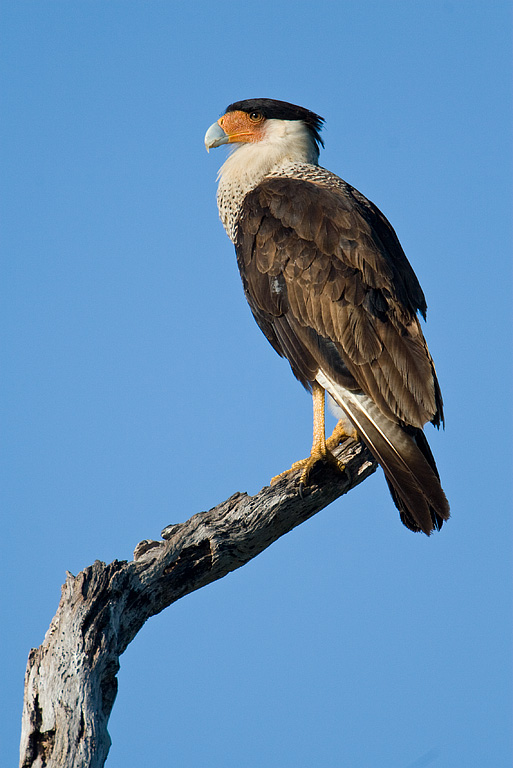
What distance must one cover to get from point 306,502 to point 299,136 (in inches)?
105

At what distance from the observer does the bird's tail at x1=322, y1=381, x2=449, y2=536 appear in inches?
157

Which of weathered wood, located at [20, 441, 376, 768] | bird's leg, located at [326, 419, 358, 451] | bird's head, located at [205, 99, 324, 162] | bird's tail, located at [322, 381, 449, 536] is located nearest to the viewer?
weathered wood, located at [20, 441, 376, 768]

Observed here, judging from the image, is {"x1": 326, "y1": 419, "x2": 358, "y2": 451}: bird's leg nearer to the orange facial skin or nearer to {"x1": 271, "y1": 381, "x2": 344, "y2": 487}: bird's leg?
{"x1": 271, "y1": 381, "x2": 344, "y2": 487}: bird's leg

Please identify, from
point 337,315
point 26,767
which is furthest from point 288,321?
point 26,767

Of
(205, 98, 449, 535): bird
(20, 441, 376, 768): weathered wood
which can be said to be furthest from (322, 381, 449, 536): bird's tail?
(20, 441, 376, 768): weathered wood

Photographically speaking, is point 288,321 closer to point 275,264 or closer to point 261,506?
point 275,264

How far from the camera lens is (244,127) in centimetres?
560

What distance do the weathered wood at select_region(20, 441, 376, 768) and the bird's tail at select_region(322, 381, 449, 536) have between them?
0.37 meters

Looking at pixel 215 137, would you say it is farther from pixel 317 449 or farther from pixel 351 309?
pixel 317 449

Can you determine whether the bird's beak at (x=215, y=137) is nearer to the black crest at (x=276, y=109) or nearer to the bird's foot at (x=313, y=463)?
the black crest at (x=276, y=109)

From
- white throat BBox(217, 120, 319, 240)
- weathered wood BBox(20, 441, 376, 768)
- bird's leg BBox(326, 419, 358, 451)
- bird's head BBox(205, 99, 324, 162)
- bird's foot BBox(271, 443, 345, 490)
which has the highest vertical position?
bird's head BBox(205, 99, 324, 162)

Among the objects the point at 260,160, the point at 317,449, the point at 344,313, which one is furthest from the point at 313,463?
the point at 260,160

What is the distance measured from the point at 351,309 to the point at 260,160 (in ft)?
4.78

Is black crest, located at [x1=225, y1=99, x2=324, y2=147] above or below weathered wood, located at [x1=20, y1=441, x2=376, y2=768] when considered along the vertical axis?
above
